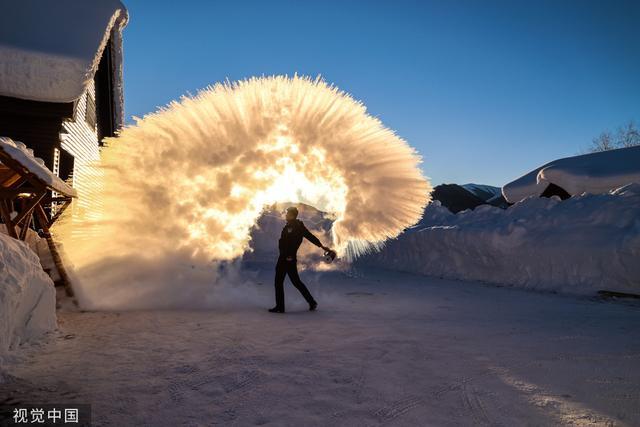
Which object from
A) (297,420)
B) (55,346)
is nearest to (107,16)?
(55,346)

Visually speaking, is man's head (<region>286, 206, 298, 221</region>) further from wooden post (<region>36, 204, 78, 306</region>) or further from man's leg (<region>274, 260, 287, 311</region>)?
wooden post (<region>36, 204, 78, 306</region>)

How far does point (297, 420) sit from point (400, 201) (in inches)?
201

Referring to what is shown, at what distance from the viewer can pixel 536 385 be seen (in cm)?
299

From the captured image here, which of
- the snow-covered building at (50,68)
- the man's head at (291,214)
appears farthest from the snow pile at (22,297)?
the snow-covered building at (50,68)

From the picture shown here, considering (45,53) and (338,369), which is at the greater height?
(45,53)

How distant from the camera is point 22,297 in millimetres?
3773

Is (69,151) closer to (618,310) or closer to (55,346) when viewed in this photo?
(55,346)

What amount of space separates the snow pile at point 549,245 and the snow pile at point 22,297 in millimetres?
10035

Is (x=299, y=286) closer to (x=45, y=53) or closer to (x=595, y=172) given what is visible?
(x=45, y=53)

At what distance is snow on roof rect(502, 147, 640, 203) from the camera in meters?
17.5

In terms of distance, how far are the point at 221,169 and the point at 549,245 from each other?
8.40m

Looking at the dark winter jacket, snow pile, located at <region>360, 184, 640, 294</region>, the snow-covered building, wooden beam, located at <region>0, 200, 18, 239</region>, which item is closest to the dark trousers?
the dark winter jacket

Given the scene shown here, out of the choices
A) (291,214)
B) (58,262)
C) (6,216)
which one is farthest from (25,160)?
(291,214)

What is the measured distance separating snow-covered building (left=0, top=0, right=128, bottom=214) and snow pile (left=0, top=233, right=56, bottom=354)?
587 centimetres
